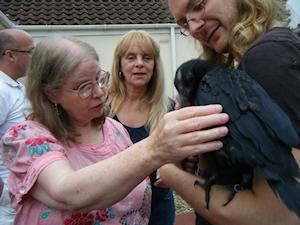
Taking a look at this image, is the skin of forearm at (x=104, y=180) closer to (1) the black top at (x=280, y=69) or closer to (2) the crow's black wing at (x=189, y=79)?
(2) the crow's black wing at (x=189, y=79)

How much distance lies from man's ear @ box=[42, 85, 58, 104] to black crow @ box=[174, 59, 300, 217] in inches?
30.9

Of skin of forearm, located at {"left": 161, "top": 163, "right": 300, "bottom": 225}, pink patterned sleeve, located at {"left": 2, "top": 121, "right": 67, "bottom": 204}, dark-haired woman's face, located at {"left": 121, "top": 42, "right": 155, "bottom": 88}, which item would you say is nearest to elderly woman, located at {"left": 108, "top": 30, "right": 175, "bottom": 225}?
dark-haired woman's face, located at {"left": 121, "top": 42, "right": 155, "bottom": 88}

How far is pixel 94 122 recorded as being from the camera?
210 cm

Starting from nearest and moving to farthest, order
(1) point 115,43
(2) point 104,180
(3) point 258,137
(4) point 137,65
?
(3) point 258,137 < (2) point 104,180 < (4) point 137,65 < (1) point 115,43

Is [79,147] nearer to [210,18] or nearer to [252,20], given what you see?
[210,18]

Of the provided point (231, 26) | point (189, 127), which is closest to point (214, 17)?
point (231, 26)

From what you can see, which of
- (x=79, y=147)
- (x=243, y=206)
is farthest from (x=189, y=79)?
(x=79, y=147)

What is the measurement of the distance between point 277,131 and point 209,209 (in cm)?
39

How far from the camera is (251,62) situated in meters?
1.25

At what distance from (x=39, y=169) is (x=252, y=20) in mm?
1050

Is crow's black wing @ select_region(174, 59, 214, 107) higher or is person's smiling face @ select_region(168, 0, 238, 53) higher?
person's smiling face @ select_region(168, 0, 238, 53)

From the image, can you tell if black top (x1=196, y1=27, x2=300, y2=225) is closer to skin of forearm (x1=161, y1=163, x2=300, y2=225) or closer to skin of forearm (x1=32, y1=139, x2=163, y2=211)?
skin of forearm (x1=161, y1=163, x2=300, y2=225)

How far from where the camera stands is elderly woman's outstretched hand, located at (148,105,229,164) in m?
1.20

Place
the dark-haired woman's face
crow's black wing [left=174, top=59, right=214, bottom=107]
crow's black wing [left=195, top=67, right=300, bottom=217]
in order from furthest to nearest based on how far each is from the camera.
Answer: the dark-haired woman's face
crow's black wing [left=174, top=59, right=214, bottom=107]
crow's black wing [left=195, top=67, right=300, bottom=217]
